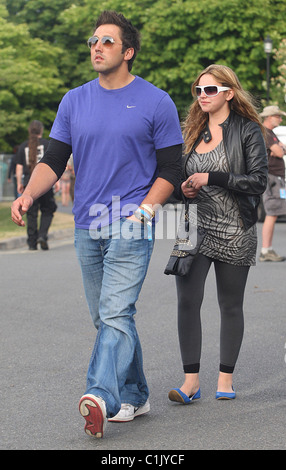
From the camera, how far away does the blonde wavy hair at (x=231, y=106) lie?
520cm

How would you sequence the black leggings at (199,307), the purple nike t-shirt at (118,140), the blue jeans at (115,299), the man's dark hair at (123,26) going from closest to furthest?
1. the blue jeans at (115,299)
2. the purple nike t-shirt at (118,140)
3. the man's dark hair at (123,26)
4. the black leggings at (199,307)

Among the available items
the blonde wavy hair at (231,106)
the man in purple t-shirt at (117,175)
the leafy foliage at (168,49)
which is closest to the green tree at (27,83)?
the leafy foliage at (168,49)

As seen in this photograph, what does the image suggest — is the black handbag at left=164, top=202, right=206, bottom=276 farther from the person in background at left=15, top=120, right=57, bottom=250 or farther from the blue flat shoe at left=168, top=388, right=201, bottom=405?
the person in background at left=15, top=120, right=57, bottom=250

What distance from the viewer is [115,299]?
4484 mm

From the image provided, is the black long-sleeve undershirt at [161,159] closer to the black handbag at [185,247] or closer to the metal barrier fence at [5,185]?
the black handbag at [185,247]

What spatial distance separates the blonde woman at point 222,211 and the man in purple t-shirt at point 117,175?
1.84 feet

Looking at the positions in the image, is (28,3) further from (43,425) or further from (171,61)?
(43,425)

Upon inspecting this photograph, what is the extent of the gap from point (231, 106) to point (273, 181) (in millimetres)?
7071

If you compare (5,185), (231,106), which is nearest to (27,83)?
(5,185)

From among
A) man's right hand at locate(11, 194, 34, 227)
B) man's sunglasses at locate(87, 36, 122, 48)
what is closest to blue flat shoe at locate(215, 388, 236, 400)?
man's right hand at locate(11, 194, 34, 227)

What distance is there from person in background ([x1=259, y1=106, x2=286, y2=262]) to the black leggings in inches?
265

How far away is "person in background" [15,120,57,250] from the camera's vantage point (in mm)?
14039

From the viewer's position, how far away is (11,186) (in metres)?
38.5

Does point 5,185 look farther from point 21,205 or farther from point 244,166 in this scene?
point 21,205
